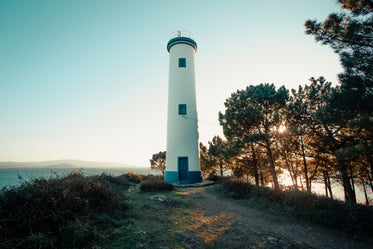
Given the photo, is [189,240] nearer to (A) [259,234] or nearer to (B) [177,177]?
(A) [259,234]

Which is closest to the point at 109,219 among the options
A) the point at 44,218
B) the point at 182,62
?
the point at 44,218

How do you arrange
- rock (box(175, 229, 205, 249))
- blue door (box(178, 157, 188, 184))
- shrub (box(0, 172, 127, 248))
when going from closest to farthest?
shrub (box(0, 172, 127, 248)) → rock (box(175, 229, 205, 249)) → blue door (box(178, 157, 188, 184))

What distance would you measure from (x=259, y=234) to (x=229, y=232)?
0.83 metres

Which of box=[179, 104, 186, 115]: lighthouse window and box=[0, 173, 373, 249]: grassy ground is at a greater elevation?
box=[179, 104, 186, 115]: lighthouse window

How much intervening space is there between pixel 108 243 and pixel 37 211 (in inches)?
65.1

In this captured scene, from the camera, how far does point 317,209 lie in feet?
19.4

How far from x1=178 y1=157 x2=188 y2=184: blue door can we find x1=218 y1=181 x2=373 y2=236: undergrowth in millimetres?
6848

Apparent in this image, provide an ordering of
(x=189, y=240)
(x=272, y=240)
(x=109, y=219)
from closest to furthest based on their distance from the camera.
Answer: (x=189, y=240), (x=272, y=240), (x=109, y=219)

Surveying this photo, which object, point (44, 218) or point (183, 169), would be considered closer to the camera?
point (44, 218)

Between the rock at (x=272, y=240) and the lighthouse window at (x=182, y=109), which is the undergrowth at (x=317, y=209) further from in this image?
the lighthouse window at (x=182, y=109)

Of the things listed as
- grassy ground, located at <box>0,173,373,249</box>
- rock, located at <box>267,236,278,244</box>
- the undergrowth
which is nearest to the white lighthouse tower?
the undergrowth

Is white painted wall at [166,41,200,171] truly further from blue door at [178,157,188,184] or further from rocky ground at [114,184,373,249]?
rocky ground at [114,184,373,249]

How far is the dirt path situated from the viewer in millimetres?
4066

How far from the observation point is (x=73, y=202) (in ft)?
14.0
